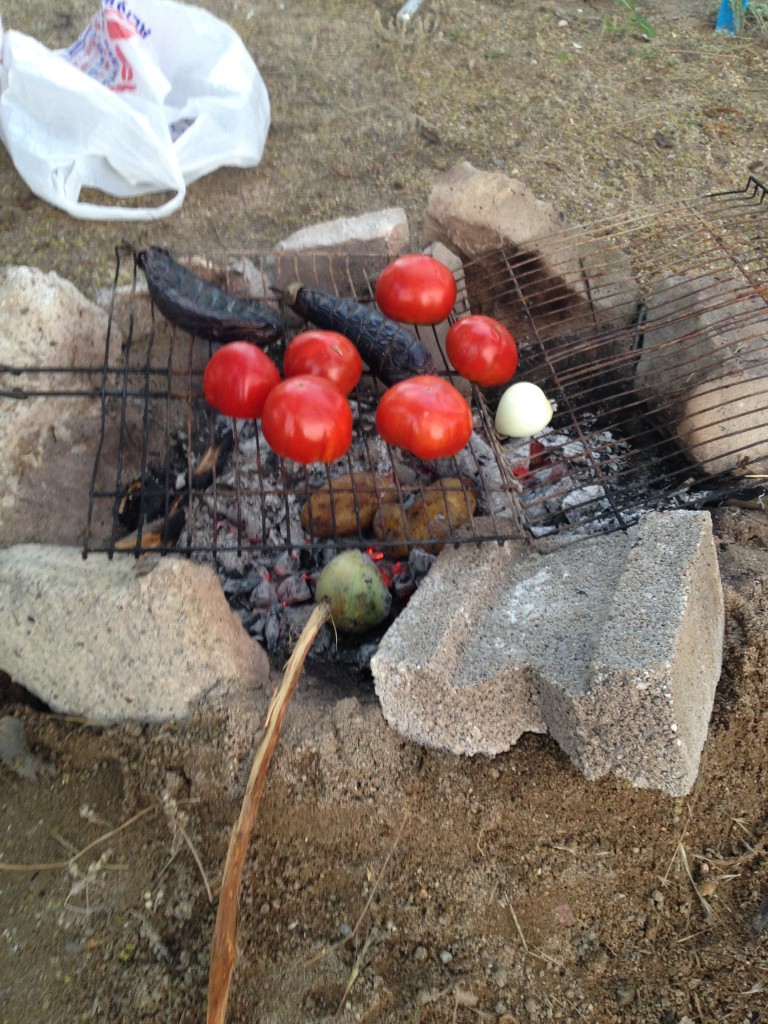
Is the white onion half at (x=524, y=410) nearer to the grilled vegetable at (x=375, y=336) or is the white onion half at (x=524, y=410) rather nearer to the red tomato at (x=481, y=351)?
the red tomato at (x=481, y=351)

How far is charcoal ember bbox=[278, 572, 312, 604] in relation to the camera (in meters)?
2.76

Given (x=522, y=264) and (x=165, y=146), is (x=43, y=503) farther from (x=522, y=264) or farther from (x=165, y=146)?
(x=165, y=146)

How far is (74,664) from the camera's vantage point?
7.39ft

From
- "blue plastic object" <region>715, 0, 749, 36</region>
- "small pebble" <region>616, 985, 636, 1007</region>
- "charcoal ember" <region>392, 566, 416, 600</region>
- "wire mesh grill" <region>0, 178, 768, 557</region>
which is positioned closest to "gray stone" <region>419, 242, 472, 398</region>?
"wire mesh grill" <region>0, 178, 768, 557</region>

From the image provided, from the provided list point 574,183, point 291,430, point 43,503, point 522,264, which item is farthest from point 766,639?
point 574,183

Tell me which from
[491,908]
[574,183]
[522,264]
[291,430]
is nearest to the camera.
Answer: [491,908]

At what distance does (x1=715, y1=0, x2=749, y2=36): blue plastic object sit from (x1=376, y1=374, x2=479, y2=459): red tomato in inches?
216

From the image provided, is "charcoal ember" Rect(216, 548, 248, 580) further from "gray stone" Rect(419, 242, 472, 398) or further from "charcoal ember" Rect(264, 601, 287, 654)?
"gray stone" Rect(419, 242, 472, 398)

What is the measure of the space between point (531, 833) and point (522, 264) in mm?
2319

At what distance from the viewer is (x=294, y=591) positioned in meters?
2.76

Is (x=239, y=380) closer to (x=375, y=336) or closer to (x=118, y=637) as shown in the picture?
(x=375, y=336)

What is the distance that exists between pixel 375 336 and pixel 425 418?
56 cm

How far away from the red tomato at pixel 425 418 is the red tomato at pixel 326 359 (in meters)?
0.24

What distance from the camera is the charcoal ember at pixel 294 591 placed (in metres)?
2.76
